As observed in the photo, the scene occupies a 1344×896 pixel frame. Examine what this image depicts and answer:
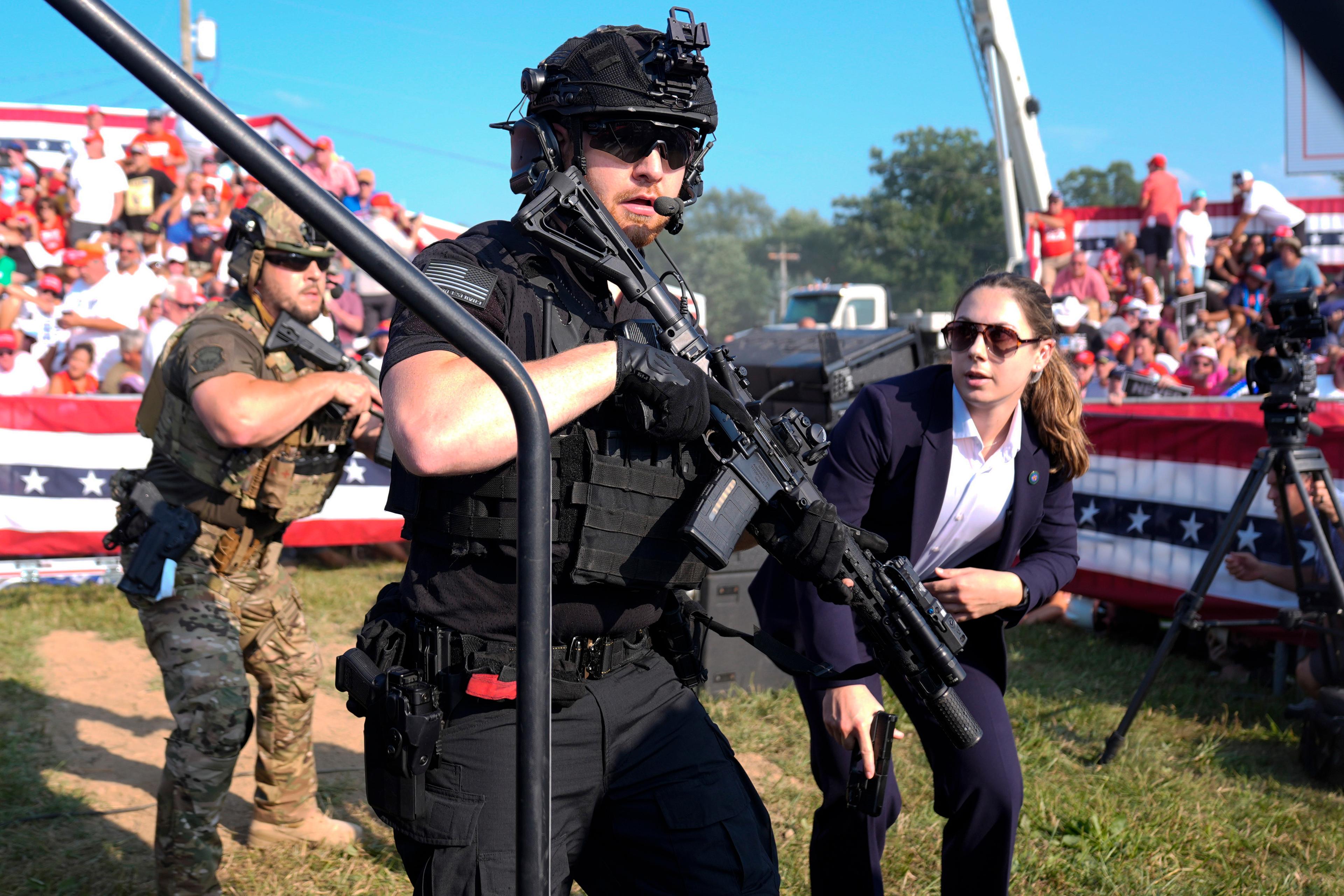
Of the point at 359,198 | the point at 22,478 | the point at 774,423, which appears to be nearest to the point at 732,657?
the point at 774,423

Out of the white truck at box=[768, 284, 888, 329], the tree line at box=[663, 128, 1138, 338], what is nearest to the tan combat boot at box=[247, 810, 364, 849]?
the white truck at box=[768, 284, 888, 329]

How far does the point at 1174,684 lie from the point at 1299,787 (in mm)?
1359

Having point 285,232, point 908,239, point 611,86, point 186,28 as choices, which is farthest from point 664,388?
point 908,239

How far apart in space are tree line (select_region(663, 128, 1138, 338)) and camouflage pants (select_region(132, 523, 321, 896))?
6574cm

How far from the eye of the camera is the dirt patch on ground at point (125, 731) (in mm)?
4375

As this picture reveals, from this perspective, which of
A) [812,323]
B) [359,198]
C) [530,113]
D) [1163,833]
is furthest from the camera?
[812,323]

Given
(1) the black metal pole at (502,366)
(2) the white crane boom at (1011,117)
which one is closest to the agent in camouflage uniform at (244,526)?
(1) the black metal pole at (502,366)

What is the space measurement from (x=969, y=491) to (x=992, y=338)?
44cm

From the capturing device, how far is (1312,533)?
4902 mm

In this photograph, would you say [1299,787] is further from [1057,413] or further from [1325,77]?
[1325,77]

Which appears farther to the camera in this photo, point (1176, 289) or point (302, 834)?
point (1176, 289)

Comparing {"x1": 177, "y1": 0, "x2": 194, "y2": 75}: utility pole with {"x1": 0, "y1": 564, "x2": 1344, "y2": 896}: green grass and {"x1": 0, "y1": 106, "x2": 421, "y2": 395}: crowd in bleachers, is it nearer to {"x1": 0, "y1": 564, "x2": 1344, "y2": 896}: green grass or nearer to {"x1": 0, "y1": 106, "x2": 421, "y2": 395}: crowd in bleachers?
{"x1": 0, "y1": 106, "x2": 421, "y2": 395}: crowd in bleachers

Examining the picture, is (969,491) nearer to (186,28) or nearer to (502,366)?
(502,366)

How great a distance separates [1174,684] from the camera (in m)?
5.87
